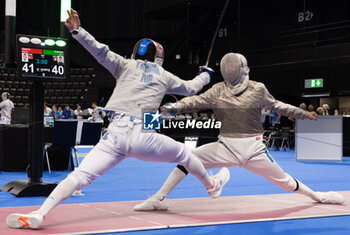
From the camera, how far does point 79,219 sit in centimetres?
385

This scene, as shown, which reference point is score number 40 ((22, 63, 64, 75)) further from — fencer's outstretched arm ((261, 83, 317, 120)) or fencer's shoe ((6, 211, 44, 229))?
fencer's outstretched arm ((261, 83, 317, 120))

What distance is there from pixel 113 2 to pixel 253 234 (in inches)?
911

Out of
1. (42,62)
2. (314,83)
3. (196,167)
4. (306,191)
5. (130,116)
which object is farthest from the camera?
(314,83)

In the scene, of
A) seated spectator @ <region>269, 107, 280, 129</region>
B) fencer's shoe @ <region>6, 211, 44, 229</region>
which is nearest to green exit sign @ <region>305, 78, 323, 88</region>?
seated spectator @ <region>269, 107, 280, 129</region>

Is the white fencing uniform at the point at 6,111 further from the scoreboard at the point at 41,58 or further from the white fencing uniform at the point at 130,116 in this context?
the white fencing uniform at the point at 130,116

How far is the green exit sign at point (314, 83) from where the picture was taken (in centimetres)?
1605

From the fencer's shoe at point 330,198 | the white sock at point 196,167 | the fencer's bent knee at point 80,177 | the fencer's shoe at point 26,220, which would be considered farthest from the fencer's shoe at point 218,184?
the fencer's shoe at point 26,220

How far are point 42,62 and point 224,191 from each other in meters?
2.60

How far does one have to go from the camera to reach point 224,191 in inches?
230

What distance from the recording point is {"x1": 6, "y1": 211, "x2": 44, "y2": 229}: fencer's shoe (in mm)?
3320

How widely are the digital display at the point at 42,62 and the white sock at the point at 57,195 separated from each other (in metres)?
2.16

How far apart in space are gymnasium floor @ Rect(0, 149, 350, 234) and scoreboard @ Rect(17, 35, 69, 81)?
136 centimetres

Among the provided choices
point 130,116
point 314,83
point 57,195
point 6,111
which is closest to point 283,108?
point 130,116

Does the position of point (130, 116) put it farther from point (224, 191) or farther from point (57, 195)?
point (224, 191)
